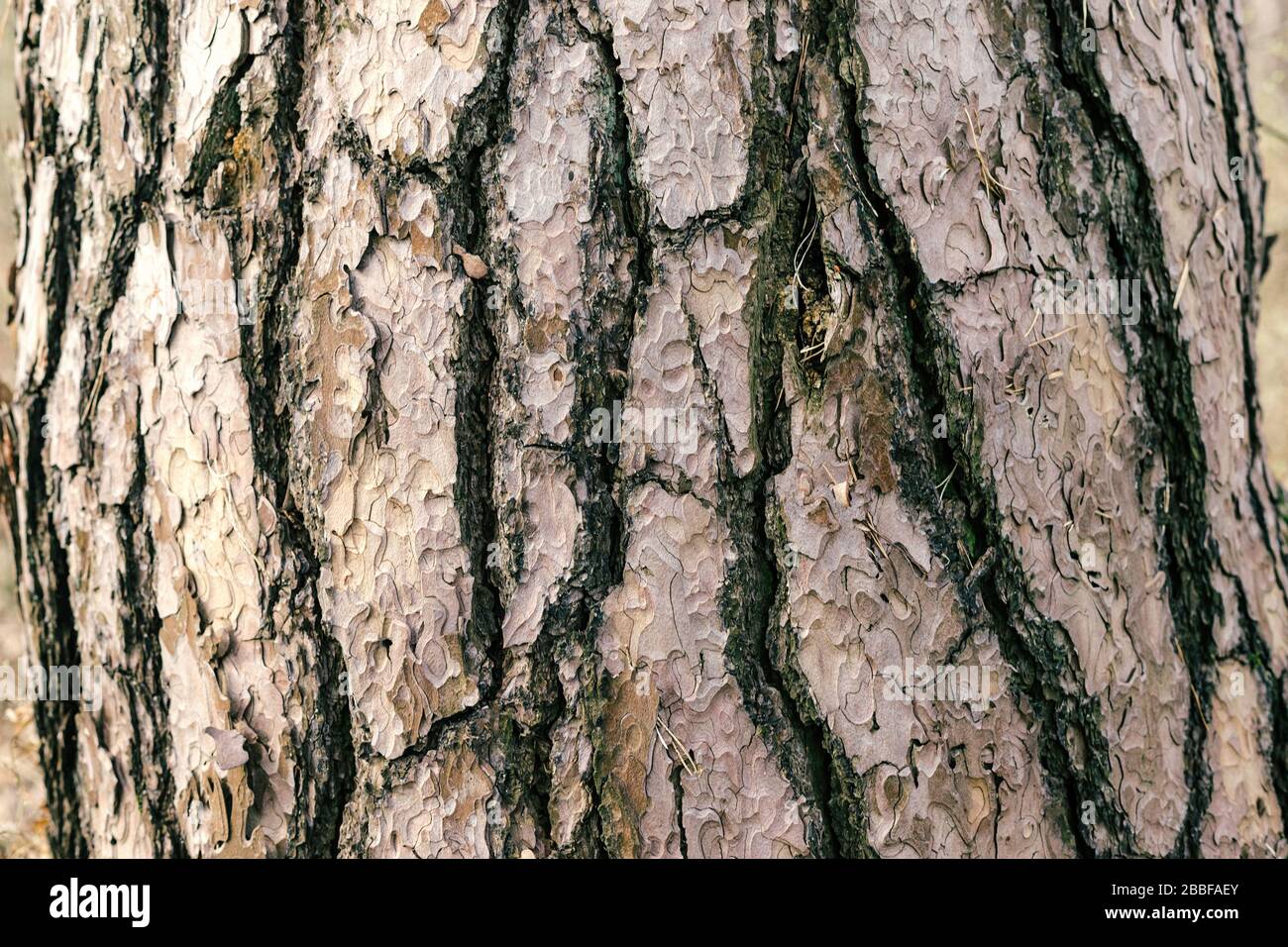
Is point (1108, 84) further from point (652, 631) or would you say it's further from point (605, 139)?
point (652, 631)

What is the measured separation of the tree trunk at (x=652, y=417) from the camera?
123cm

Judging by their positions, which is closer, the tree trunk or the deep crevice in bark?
the tree trunk

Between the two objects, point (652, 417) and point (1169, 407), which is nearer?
point (652, 417)

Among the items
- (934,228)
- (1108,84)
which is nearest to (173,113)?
(934,228)

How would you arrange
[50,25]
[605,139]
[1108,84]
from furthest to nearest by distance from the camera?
[50,25] < [1108,84] < [605,139]

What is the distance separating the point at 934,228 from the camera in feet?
4.17

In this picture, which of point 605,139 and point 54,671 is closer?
point 605,139

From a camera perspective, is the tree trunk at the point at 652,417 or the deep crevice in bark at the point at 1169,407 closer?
the tree trunk at the point at 652,417

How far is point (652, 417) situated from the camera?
1237 mm

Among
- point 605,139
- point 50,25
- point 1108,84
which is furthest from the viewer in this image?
point 50,25

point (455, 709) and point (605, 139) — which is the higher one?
point (605, 139)

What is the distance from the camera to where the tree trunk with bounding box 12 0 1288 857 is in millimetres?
1232

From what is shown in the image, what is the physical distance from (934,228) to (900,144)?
0.12 m
